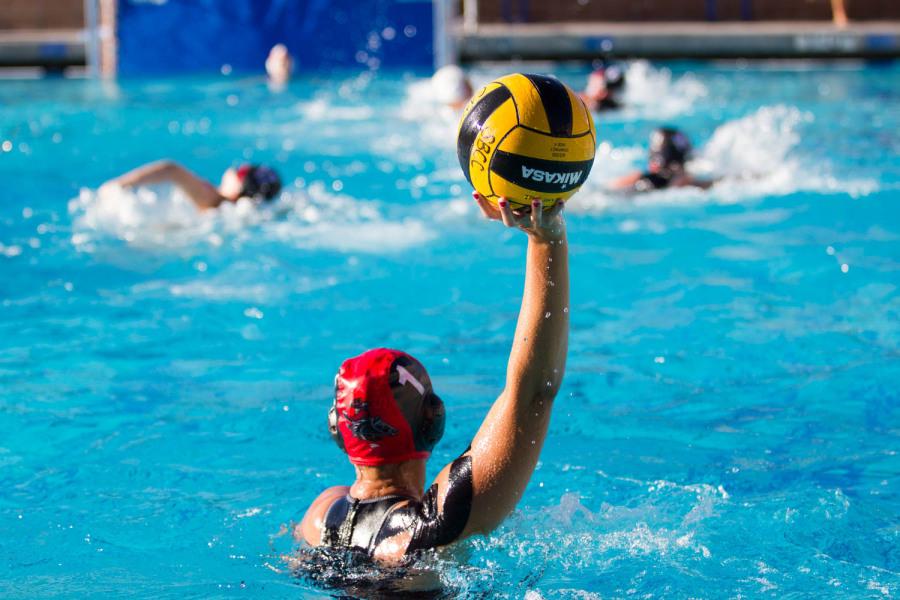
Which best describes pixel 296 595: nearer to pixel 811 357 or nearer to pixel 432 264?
pixel 811 357

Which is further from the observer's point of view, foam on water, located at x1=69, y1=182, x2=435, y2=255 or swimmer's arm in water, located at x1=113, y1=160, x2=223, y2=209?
foam on water, located at x1=69, y1=182, x2=435, y2=255

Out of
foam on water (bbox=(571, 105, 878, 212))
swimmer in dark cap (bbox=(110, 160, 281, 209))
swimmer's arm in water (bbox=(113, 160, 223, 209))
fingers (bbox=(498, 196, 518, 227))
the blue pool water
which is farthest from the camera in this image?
foam on water (bbox=(571, 105, 878, 212))

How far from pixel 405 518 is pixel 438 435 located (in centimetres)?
22

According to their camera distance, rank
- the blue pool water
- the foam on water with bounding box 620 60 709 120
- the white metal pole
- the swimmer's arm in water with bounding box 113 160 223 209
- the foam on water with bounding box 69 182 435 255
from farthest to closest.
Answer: the white metal pole < the foam on water with bounding box 620 60 709 120 < the foam on water with bounding box 69 182 435 255 < the swimmer's arm in water with bounding box 113 160 223 209 < the blue pool water

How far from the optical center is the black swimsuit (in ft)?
9.27

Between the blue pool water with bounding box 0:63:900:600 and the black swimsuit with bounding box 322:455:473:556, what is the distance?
0.22 m

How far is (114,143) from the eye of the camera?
40.0 feet

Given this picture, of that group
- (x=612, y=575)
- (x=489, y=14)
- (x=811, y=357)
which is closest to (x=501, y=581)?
(x=612, y=575)

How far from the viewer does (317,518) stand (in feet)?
10.8

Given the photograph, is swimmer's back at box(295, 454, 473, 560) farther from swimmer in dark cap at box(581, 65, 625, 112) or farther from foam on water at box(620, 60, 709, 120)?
foam on water at box(620, 60, 709, 120)

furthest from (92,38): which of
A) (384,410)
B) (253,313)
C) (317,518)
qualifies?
(384,410)

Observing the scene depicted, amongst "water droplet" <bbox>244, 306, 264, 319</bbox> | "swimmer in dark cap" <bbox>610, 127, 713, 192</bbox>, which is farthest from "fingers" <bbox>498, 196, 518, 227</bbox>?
A: "swimmer in dark cap" <bbox>610, 127, 713, 192</bbox>

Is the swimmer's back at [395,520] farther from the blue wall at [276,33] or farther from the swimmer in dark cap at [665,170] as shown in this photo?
the blue wall at [276,33]

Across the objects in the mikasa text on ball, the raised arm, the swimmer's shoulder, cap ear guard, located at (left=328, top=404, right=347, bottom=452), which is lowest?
the swimmer's shoulder
